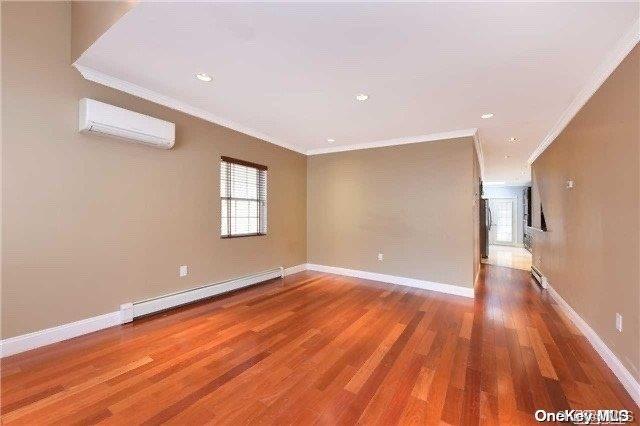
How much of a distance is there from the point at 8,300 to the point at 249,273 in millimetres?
2563

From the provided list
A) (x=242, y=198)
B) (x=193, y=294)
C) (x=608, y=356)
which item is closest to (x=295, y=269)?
(x=242, y=198)

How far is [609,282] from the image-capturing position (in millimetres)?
2170

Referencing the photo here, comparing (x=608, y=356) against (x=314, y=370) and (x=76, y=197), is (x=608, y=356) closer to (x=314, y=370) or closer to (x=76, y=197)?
(x=314, y=370)

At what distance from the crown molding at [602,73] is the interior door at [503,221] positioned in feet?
26.1

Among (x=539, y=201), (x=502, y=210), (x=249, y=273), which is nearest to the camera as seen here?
(x=249, y=273)

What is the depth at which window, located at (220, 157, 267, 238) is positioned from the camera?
12.9 ft

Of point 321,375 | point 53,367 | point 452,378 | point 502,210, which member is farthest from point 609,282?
point 502,210

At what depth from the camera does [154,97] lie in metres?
2.98

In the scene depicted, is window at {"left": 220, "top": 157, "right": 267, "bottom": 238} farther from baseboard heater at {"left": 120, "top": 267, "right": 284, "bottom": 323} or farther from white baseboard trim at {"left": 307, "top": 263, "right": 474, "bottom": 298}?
white baseboard trim at {"left": 307, "top": 263, "right": 474, "bottom": 298}

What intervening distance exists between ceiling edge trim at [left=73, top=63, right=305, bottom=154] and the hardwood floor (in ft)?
8.30

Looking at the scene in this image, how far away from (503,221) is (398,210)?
28.5 feet

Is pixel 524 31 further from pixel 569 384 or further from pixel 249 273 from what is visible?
pixel 249 273

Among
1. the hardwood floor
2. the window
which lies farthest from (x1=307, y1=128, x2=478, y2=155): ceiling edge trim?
the hardwood floor

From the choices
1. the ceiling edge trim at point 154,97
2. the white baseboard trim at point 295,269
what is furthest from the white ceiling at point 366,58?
the white baseboard trim at point 295,269
